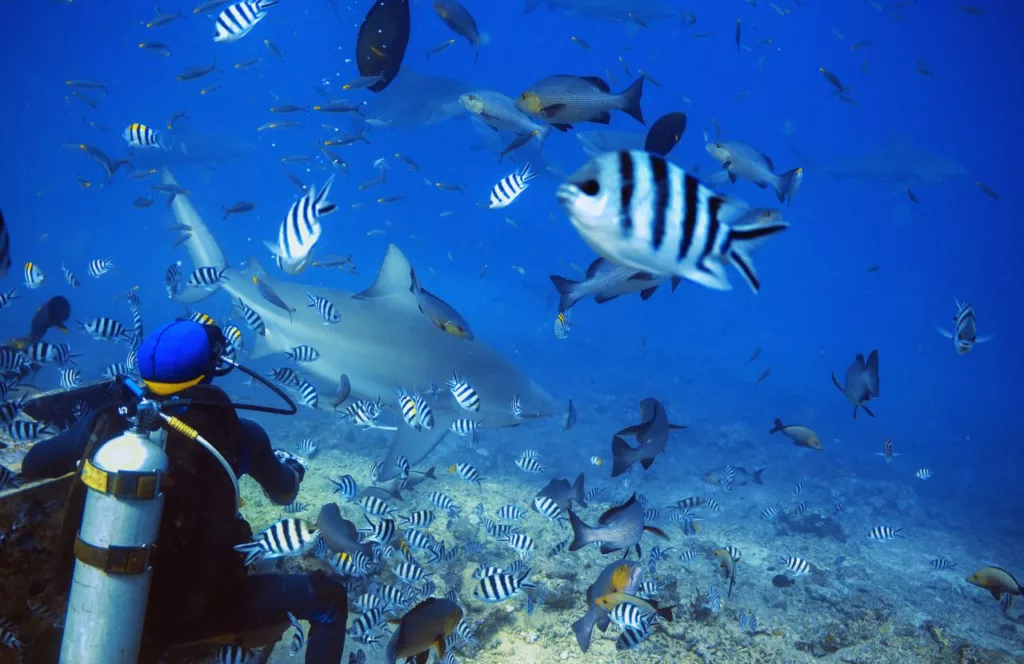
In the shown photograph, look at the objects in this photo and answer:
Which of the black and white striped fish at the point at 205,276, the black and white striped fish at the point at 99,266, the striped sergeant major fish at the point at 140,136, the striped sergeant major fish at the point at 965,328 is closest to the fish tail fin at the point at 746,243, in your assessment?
the striped sergeant major fish at the point at 965,328

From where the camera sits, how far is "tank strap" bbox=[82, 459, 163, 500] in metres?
2.23

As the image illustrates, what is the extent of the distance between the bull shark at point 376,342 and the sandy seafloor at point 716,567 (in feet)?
6.08

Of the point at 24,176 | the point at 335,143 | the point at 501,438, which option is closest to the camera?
the point at 335,143

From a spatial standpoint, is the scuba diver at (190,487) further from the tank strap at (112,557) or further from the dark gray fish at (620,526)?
the dark gray fish at (620,526)

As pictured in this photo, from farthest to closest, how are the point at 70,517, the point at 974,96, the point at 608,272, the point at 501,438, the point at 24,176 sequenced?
the point at 24,176, the point at 974,96, the point at 501,438, the point at 608,272, the point at 70,517

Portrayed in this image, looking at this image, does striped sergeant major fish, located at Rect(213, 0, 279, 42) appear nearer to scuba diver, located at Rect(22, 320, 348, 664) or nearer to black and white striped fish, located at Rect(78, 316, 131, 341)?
black and white striped fish, located at Rect(78, 316, 131, 341)

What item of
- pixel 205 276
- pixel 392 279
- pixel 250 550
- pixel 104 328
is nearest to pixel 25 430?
pixel 104 328

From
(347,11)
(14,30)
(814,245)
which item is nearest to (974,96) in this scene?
(814,245)

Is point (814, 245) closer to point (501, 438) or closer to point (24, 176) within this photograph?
point (501, 438)

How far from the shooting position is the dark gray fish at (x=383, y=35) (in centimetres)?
377

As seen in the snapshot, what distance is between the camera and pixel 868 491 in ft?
60.6

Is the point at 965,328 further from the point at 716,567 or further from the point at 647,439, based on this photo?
the point at 716,567

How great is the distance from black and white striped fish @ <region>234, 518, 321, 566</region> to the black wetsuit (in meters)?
0.22

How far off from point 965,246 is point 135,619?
637 ft
